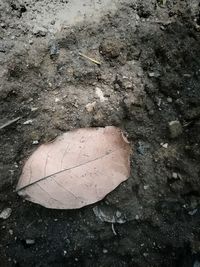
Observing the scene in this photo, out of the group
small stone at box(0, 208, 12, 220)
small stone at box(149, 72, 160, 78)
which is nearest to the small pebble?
small stone at box(0, 208, 12, 220)

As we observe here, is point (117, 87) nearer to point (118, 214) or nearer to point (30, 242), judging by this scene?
point (118, 214)

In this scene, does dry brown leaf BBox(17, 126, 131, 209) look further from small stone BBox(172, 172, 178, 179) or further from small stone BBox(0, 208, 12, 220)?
small stone BBox(172, 172, 178, 179)

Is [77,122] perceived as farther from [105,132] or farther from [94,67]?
[94,67]

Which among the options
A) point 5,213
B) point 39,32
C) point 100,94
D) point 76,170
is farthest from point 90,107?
point 5,213

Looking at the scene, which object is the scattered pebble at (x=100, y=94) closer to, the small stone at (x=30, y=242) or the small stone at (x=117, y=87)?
the small stone at (x=117, y=87)

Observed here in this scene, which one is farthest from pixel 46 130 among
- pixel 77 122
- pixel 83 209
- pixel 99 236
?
pixel 99 236

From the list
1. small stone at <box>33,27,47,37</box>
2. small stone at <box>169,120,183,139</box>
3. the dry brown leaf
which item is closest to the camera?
the dry brown leaf

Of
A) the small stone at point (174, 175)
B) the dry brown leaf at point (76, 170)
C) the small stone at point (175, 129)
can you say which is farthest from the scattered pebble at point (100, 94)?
the small stone at point (174, 175)
